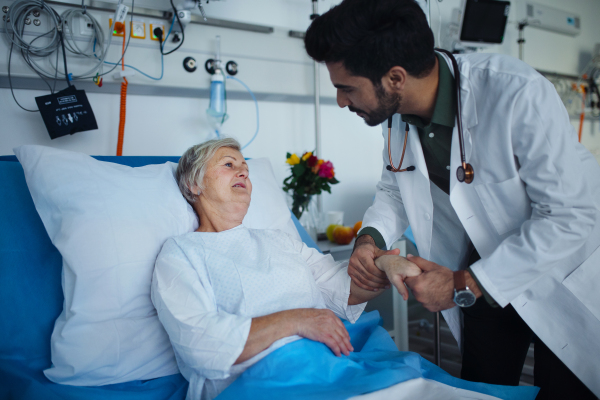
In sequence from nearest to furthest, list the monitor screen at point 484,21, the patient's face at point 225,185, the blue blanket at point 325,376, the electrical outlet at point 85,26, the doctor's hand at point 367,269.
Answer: the blue blanket at point 325,376, the doctor's hand at point 367,269, the patient's face at point 225,185, the electrical outlet at point 85,26, the monitor screen at point 484,21

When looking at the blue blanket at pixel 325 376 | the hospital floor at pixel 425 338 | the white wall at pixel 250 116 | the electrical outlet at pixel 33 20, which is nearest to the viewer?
the blue blanket at pixel 325 376

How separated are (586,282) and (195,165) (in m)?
1.21

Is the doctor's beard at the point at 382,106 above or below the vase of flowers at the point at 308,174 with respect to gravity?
above

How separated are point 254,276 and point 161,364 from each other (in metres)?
0.38

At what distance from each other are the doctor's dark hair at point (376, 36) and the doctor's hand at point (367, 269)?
0.51m

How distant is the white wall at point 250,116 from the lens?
1924mm

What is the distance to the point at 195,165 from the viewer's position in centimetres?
142

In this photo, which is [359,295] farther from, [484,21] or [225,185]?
[484,21]

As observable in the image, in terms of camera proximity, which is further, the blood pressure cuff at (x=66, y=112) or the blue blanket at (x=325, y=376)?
the blood pressure cuff at (x=66, y=112)

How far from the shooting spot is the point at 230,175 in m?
1.43

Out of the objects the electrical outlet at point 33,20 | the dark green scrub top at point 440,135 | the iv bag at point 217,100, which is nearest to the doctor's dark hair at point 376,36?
the dark green scrub top at point 440,135

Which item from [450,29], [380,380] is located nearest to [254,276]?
[380,380]

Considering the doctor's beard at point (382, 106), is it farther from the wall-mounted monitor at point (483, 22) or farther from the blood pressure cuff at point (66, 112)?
the wall-mounted monitor at point (483, 22)

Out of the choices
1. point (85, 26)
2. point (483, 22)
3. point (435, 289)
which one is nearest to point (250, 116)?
point (85, 26)
